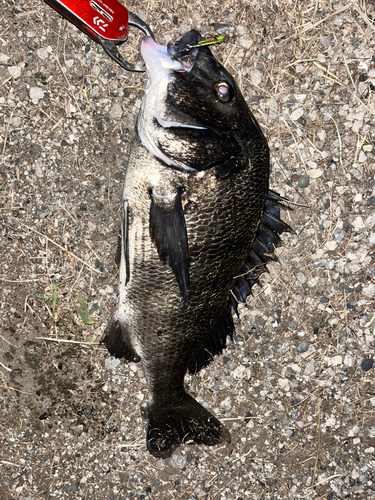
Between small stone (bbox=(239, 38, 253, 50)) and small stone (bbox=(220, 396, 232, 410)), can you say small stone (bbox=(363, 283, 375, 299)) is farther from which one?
small stone (bbox=(239, 38, 253, 50))

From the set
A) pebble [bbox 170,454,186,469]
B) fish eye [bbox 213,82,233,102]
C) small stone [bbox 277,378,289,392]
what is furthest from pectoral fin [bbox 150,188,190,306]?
pebble [bbox 170,454,186,469]

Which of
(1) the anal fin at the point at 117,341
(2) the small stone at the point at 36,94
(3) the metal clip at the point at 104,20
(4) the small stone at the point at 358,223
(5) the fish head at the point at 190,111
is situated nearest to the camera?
(5) the fish head at the point at 190,111

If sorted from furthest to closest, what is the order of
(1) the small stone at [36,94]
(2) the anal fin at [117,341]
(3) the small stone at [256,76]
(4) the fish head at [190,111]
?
(3) the small stone at [256,76], (1) the small stone at [36,94], (2) the anal fin at [117,341], (4) the fish head at [190,111]

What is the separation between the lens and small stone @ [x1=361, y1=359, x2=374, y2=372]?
3100 mm

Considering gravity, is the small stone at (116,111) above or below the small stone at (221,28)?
below

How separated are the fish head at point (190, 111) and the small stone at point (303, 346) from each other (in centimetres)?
168

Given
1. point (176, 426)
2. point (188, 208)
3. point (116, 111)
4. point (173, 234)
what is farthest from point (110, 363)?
point (116, 111)

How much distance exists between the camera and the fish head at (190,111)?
2.18 metres

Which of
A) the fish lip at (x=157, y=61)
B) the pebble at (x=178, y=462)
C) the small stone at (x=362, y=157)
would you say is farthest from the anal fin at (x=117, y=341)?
the small stone at (x=362, y=157)

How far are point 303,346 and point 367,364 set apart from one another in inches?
22.1

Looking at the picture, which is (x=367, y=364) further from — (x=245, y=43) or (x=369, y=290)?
(x=245, y=43)

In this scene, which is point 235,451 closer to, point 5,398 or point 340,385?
point 340,385

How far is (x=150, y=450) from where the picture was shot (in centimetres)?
283

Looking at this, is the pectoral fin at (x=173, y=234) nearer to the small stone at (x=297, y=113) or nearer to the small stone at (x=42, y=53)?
the small stone at (x=297, y=113)
